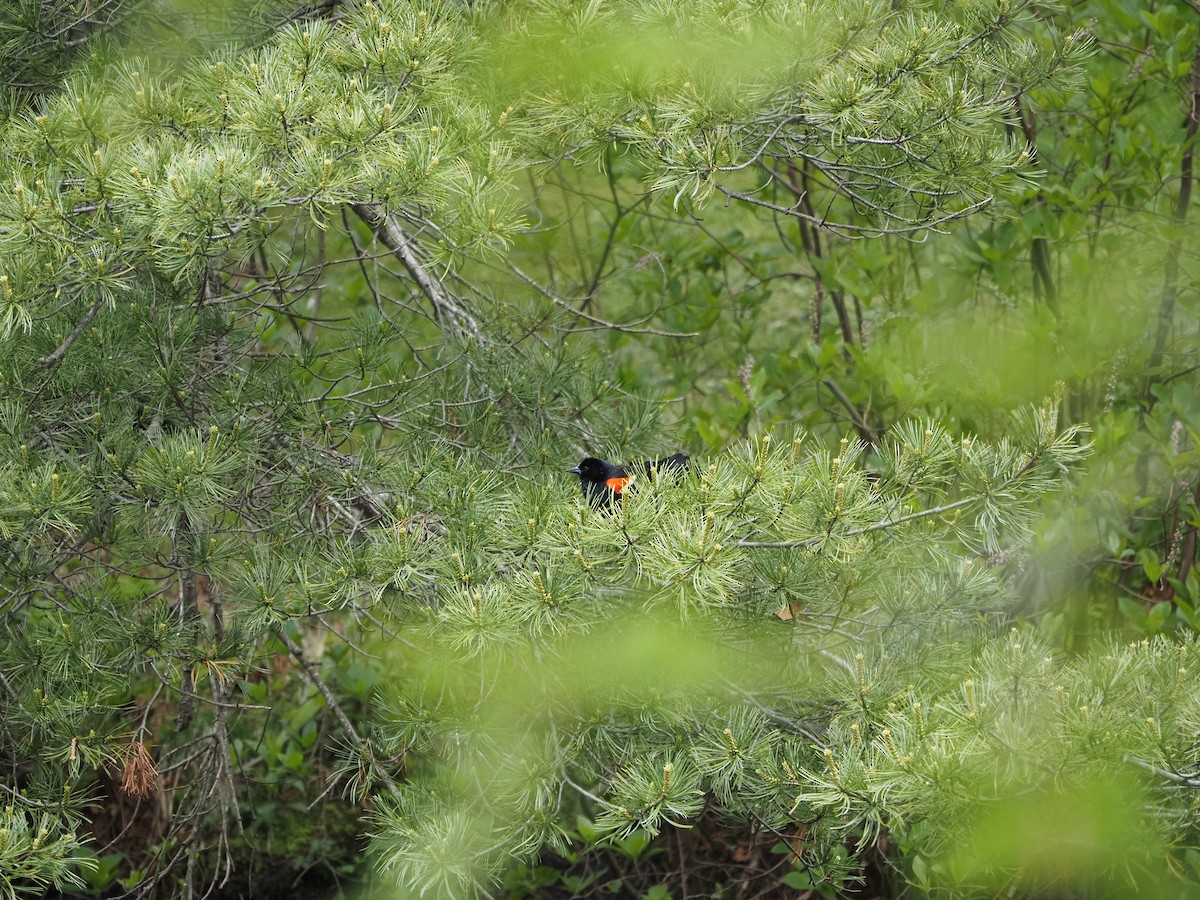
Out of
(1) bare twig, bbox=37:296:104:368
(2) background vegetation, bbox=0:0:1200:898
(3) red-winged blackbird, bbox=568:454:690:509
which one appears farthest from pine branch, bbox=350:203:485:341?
(1) bare twig, bbox=37:296:104:368

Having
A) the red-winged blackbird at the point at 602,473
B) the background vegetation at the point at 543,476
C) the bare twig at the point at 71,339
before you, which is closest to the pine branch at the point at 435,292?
the background vegetation at the point at 543,476

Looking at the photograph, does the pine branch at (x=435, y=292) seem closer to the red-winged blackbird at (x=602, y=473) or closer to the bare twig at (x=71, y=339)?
the red-winged blackbird at (x=602, y=473)

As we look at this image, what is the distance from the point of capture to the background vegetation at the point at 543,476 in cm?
199

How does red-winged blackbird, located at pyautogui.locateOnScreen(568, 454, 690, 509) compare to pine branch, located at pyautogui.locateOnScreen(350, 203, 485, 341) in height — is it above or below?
below

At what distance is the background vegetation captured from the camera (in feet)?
6.53

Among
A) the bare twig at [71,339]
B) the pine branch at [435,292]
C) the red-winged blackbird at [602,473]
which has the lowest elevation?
the red-winged blackbird at [602,473]

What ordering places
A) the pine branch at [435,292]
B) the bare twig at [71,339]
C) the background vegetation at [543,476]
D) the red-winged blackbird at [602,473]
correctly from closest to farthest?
the background vegetation at [543,476], the bare twig at [71,339], the red-winged blackbird at [602,473], the pine branch at [435,292]

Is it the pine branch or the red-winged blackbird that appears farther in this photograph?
the pine branch

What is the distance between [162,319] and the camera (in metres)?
2.55

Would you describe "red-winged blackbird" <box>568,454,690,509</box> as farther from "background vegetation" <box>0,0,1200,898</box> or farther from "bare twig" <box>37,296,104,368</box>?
"bare twig" <box>37,296,104,368</box>

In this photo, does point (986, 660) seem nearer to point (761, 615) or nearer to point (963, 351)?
point (761, 615)

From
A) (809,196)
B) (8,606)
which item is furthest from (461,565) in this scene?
(809,196)

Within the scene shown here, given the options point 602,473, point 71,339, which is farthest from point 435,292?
point 71,339

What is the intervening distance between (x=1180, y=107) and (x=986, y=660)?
215 centimetres
